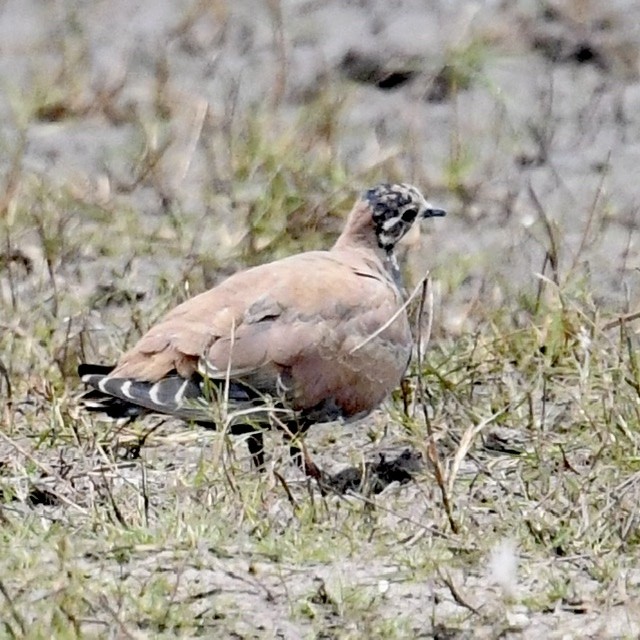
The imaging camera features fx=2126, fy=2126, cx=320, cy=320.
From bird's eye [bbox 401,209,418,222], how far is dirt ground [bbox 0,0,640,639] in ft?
1.39

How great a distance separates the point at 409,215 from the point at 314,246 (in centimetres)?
96

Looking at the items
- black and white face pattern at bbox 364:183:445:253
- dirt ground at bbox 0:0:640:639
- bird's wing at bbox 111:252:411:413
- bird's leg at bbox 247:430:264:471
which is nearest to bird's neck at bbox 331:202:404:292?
black and white face pattern at bbox 364:183:445:253

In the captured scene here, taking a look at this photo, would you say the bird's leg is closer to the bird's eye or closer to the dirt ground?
the dirt ground

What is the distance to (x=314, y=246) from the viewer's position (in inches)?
300

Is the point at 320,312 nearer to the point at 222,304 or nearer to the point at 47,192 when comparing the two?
the point at 222,304

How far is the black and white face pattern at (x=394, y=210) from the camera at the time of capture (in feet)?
21.7

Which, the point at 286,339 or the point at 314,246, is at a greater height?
the point at 286,339

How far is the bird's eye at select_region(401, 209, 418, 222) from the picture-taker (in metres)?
6.69

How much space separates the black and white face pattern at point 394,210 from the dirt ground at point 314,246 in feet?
1.35

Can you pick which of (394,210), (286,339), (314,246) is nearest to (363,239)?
(394,210)

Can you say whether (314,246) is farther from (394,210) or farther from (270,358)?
(270,358)

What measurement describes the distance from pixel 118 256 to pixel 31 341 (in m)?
1.13

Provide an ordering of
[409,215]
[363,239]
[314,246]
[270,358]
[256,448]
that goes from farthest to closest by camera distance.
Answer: [314,246], [409,215], [363,239], [256,448], [270,358]

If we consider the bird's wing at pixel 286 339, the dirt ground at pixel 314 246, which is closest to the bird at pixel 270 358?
the bird's wing at pixel 286 339
